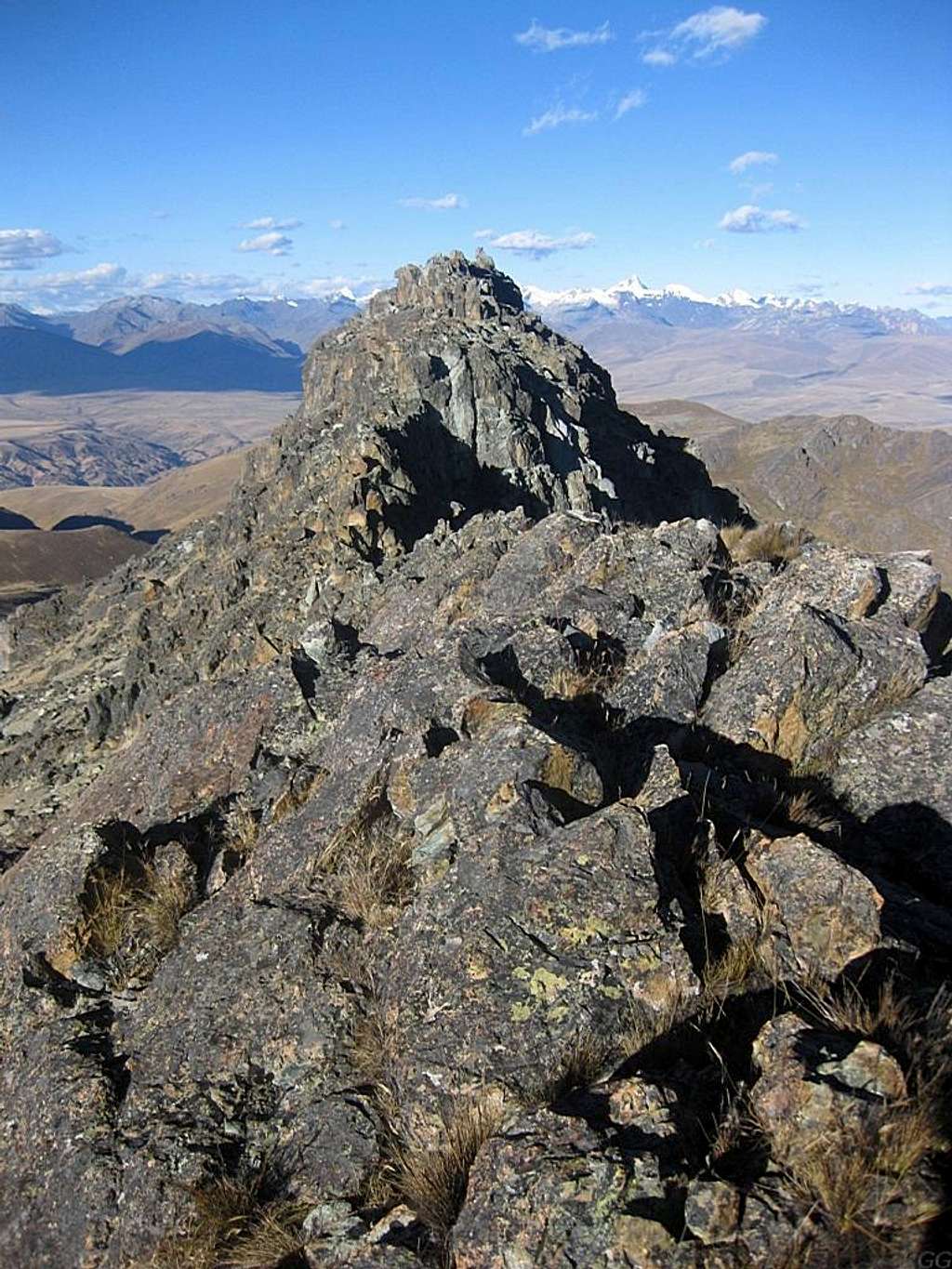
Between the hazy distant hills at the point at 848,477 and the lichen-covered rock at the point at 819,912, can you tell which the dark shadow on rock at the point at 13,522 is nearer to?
the hazy distant hills at the point at 848,477

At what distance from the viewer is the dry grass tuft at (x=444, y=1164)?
452 cm

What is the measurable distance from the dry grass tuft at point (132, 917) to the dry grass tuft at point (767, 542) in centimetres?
1009

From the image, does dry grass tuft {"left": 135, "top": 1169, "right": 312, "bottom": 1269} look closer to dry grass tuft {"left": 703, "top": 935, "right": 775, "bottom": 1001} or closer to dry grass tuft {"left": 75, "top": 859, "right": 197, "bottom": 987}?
dry grass tuft {"left": 75, "top": 859, "right": 197, "bottom": 987}

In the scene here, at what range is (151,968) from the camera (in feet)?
24.0

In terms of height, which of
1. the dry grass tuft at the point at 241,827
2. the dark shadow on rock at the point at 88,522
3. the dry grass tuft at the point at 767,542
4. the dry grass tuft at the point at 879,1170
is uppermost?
the dry grass tuft at the point at 767,542

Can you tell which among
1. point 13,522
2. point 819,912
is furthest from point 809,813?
point 13,522

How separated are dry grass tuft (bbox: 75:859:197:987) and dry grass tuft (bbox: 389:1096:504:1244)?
3.40 m

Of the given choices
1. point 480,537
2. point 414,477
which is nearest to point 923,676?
point 480,537

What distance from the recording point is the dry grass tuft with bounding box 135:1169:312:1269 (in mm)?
4789

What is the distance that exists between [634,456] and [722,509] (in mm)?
6988

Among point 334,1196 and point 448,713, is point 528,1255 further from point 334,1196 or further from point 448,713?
point 448,713

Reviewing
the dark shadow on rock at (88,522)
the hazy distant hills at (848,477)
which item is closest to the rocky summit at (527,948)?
the hazy distant hills at (848,477)

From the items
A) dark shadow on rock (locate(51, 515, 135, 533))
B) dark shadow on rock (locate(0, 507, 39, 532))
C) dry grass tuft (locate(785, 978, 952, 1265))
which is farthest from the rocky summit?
dark shadow on rock (locate(0, 507, 39, 532))

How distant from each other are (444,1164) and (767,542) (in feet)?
40.4
